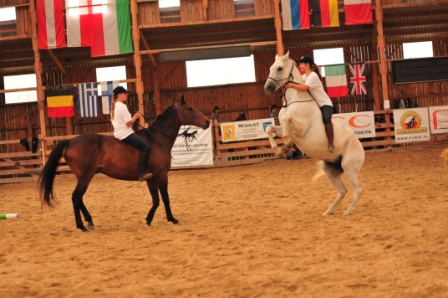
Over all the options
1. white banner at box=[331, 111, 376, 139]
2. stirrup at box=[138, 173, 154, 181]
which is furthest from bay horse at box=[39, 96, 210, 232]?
white banner at box=[331, 111, 376, 139]

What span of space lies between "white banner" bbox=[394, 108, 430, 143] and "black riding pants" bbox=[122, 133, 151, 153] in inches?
576

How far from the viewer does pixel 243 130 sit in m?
22.7

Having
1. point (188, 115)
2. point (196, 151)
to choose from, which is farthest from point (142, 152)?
point (196, 151)

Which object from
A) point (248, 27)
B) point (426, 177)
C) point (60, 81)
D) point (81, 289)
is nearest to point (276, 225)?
point (81, 289)

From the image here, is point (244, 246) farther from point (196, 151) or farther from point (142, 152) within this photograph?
point (196, 151)

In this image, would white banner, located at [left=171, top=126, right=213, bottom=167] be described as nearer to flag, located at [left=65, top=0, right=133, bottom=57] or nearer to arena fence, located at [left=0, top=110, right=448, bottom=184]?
arena fence, located at [left=0, top=110, right=448, bottom=184]

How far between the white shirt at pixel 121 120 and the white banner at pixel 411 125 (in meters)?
14.8

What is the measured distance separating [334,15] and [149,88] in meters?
9.83

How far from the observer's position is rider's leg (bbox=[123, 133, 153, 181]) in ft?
32.2

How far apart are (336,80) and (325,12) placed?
266cm

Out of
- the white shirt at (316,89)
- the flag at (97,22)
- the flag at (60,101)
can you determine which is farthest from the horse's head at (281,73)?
the flag at (60,101)

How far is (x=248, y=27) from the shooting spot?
1048 inches

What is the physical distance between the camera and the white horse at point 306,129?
9078mm

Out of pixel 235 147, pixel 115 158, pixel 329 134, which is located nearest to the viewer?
pixel 329 134
